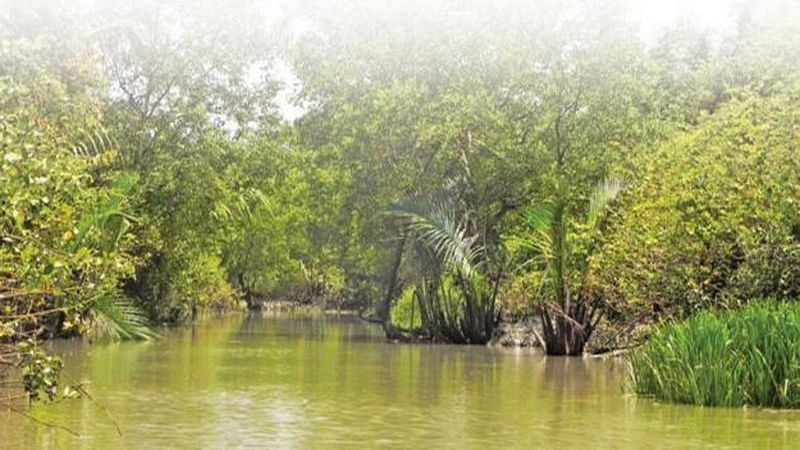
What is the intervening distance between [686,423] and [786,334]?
1849 millimetres

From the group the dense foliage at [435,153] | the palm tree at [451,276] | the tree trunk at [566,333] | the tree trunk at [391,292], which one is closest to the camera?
the dense foliage at [435,153]

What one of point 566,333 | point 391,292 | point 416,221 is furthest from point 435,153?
point 566,333

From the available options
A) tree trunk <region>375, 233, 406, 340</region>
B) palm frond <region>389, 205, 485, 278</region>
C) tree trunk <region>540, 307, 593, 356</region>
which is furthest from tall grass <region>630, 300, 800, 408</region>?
tree trunk <region>375, 233, 406, 340</region>

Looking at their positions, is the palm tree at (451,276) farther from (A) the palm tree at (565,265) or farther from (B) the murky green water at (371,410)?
(B) the murky green water at (371,410)

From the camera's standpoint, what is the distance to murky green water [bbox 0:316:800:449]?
12.1 meters

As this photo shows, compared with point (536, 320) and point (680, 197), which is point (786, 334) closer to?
point (680, 197)

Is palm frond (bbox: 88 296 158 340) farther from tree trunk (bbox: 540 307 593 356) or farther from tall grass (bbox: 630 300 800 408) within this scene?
tall grass (bbox: 630 300 800 408)

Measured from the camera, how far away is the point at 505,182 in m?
34.8

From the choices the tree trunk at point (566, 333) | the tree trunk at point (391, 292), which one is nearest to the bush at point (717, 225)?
the tree trunk at point (566, 333)

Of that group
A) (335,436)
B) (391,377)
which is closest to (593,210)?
(391,377)

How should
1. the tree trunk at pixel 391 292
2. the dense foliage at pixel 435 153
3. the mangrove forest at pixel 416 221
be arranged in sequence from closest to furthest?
the mangrove forest at pixel 416 221
the dense foliage at pixel 435 153
the tree trunk at pixel 391 292

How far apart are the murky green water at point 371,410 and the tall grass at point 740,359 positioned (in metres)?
0.42

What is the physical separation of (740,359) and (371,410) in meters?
4.65

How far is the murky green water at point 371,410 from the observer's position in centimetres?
1206
